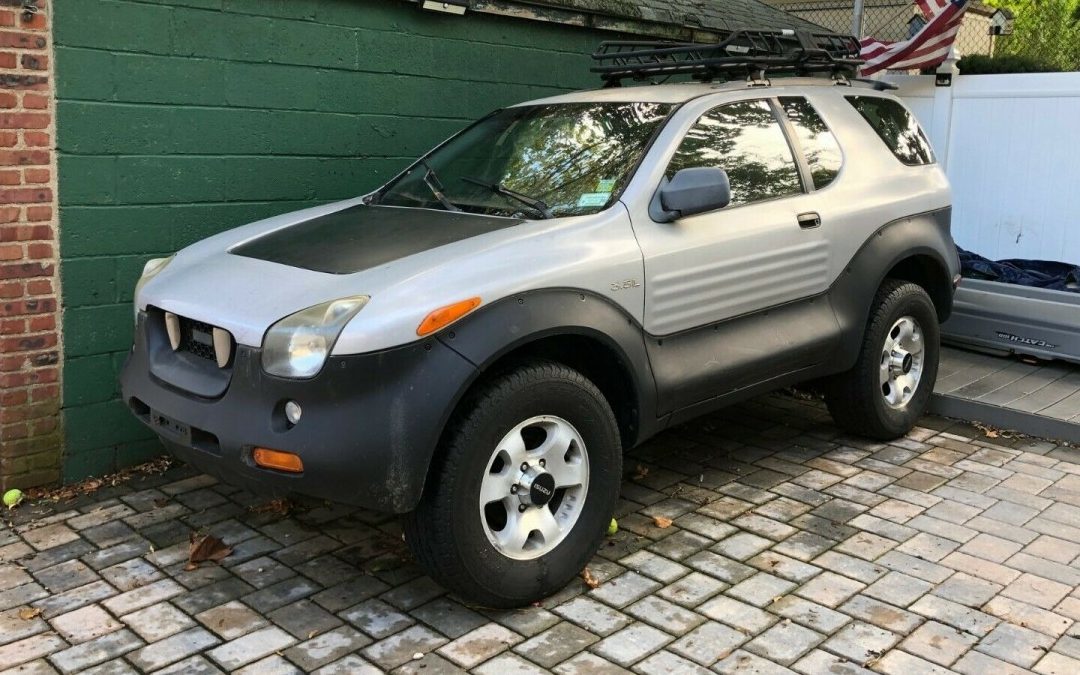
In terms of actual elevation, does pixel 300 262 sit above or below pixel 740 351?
above

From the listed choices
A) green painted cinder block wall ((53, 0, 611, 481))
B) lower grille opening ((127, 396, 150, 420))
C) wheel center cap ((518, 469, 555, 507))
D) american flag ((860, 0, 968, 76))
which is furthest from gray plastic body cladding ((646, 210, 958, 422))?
american flag ((860, 0, 968, 76))

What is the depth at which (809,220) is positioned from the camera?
15.9 ft

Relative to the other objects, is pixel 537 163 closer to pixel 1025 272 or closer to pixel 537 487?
pixel 537 487

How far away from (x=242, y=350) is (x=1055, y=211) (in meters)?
6.45

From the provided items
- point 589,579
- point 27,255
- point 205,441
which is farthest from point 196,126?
point 589,579

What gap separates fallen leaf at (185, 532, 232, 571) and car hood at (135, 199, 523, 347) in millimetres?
1017

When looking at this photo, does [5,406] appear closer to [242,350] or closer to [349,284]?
[242,350]

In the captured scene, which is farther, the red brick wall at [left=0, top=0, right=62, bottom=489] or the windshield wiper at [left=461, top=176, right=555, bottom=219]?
the red brick wall at [left=0, top=0, right=62, bottom=489]

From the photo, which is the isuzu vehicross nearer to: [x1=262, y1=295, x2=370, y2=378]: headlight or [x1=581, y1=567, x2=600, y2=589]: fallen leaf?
[x1=262, y1=295, x2=370, y2=378]: headlight

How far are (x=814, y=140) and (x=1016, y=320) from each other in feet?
8.56

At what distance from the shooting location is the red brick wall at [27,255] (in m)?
4.59

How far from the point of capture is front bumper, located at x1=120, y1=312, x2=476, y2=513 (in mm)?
3389

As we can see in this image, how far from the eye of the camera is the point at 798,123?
16.7 ft

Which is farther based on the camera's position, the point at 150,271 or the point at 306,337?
the point at 150,271
